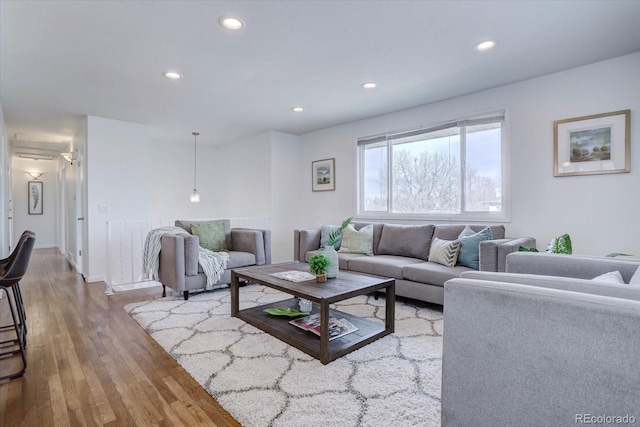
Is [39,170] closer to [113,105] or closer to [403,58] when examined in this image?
[113,105]

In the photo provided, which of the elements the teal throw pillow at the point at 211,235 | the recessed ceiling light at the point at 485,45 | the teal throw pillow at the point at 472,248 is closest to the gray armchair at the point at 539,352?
the teal throw pillow at the point at 472,248

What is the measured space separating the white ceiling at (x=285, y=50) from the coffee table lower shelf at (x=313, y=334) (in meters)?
2.26

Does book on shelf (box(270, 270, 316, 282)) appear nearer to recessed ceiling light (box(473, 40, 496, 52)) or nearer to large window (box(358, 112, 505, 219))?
large window (box(358, 112, 505, 219))

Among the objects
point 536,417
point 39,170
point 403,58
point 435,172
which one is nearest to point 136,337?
point 536,417

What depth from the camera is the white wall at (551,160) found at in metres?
2.81

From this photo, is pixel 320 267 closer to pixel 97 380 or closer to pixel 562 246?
pixel 97 380

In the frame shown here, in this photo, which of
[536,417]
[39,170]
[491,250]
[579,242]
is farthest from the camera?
[39,170]

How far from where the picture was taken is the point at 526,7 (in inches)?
84.2

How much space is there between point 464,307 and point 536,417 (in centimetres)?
38

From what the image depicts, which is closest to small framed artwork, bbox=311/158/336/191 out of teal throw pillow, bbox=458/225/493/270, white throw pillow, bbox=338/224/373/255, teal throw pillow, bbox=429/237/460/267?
white throw pillow, bbox=338/224/373/255

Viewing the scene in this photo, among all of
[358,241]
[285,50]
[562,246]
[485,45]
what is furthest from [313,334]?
[485,45]

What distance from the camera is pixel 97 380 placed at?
194 cm

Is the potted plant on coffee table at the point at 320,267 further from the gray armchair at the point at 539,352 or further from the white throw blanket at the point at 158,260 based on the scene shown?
the white throw blanket at the point at 158,260

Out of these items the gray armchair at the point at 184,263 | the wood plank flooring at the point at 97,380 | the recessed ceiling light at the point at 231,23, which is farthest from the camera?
the gray armchair at the point at 184,263
